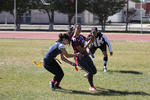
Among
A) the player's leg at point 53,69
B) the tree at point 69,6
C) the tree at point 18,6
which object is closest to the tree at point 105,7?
the tree at point 69,6

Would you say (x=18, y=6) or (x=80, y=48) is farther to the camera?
(x=18, y=6)

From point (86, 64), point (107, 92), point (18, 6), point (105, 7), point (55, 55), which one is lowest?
point (107, 92)

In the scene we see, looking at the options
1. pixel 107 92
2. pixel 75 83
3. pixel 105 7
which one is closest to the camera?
pixel 107 92

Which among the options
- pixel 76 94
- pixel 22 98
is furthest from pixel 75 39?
pixel 22 98

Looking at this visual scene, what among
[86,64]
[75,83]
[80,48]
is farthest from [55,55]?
[75,83]

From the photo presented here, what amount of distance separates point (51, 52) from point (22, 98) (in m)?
1.53

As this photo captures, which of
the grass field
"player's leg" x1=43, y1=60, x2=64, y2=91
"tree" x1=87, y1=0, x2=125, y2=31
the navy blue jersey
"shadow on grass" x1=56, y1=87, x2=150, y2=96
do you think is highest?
"tree" x1=87, y1=0, x2=125, y2=31

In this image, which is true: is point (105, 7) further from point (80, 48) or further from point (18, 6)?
point (80, 48)

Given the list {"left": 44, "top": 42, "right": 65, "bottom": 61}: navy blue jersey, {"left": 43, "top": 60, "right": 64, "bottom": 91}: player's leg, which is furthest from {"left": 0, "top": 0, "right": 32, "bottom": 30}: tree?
{"left": 44, "top": 42, "right": 65, "bottom": 61}: navy blue jersey

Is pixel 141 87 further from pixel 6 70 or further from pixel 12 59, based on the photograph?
pixel 12 59

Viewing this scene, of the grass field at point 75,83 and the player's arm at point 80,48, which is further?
the player's arm at point 80,48

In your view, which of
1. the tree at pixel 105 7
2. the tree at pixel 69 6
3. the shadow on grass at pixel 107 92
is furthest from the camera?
the tree at pixel 69 6

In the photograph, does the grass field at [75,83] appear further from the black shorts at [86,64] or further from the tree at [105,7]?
the tree at [105,7]

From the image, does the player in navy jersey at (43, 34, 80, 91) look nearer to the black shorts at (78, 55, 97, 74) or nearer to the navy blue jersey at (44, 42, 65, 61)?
the navy blue jersey at (44, 42, 65, 61)
